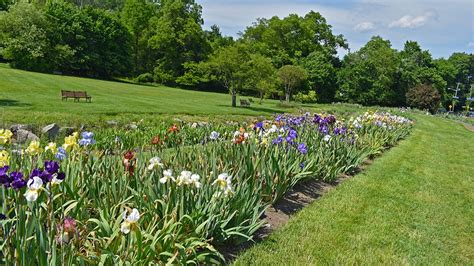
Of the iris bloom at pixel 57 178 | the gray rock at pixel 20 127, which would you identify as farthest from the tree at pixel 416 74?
the iris bloom at pixel 57 178

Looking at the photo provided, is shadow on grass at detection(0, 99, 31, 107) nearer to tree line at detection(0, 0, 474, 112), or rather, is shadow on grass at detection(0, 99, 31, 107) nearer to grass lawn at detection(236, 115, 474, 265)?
grass lawn at detection(236, 115, 474, 265)

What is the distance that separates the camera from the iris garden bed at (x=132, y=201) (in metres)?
2.58

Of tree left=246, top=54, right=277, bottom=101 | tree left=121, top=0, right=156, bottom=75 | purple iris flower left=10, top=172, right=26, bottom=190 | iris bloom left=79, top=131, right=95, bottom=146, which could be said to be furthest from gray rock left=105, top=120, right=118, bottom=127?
tree left=121, top=0, right=156, bottom=75

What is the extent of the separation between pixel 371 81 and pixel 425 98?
25.3ft

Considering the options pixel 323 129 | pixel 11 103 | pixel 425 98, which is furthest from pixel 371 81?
pixel 323 129

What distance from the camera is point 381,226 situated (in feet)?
16.6

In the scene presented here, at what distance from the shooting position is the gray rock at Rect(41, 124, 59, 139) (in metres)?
10.4

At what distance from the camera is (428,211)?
5926mm

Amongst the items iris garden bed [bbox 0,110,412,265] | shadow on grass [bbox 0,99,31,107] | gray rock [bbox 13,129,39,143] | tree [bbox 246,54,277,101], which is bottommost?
gray rock [bbox 13,129,39,143]

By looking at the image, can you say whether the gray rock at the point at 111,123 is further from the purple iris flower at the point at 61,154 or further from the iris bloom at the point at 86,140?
the purple iris flower at the point at 61,154

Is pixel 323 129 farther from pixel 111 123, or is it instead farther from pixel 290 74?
pixel 290 74

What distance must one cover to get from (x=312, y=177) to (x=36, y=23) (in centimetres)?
3930

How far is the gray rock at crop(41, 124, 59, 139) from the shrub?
169 ft

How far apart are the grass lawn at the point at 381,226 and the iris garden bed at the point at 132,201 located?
0.45 m
